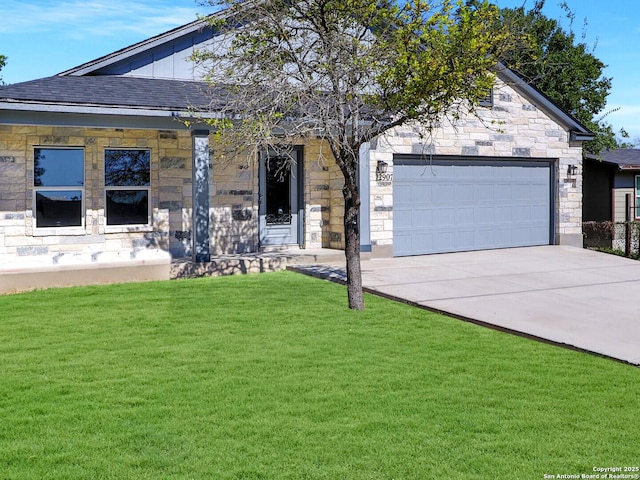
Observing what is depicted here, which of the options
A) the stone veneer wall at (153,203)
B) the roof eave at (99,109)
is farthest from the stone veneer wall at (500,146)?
the roof eave at (99,109)

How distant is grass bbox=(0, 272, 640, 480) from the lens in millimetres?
4223

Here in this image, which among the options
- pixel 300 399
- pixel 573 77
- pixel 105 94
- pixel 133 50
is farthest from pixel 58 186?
pixel 573 77

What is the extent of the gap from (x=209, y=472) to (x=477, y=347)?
13.2 ft

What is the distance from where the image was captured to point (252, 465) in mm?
4156

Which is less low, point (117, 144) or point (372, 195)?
point (117, 144)

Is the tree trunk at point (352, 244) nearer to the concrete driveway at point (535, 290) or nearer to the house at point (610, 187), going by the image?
the concrete driveway at point (535, 290)

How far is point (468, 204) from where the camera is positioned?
1612cm

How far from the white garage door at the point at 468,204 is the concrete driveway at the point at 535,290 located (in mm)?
538

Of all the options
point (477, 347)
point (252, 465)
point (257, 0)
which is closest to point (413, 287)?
point (477, 347)

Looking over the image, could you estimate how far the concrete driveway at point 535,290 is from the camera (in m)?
7.98

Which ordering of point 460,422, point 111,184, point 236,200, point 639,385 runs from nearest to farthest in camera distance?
point 460,422, point 639,385, point 111,184, point 236,200

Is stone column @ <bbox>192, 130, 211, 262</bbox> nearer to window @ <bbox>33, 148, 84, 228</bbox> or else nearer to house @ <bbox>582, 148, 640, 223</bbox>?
window @ <bbox>33, 148, 84, 228</bbox>

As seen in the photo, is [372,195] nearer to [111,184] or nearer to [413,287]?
[413,287]

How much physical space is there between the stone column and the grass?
362 cm
